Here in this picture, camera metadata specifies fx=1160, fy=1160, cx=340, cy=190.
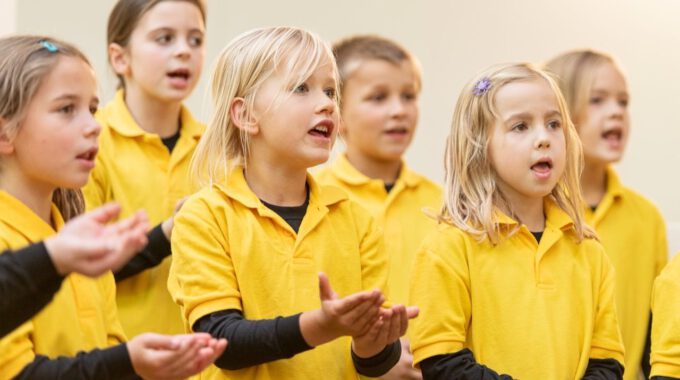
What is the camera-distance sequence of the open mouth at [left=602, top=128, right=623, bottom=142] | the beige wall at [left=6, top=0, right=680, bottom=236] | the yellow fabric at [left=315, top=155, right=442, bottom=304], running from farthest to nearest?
1. the beige wall at [left=6, top=0, right=680, bottom=236]
2. the open mouth at [left=602, top=128, right=623, bottom=142]
3. the yellow fabric at [left=315, top=155, right=442, bottom=304]

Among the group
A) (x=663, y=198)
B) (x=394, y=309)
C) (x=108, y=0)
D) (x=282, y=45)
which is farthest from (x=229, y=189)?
(x=663, y=198)

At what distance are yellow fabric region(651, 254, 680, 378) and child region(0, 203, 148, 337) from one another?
137 centimetres

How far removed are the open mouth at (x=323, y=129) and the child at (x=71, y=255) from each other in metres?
0.89

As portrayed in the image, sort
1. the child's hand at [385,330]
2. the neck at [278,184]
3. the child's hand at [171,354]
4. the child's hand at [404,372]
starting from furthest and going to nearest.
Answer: the child's hand at [404,372], the neck at [278,184], the child's hand at [385,330], the child's hand at [171,354]

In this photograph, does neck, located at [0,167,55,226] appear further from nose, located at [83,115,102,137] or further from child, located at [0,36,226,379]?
nose, located at [83,115,102,137]

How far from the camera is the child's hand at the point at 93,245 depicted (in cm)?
169

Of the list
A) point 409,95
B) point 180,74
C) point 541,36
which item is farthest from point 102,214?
point 541,36

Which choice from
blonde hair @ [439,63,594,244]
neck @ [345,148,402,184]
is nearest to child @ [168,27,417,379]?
blonde hair @ [439,63,594,244]

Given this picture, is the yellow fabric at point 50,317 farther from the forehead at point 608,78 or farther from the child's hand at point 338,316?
the forehead at point 608,78

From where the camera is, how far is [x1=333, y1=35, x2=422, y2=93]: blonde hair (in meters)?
3.68

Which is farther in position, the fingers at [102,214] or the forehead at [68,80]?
the forehead at [68,80]

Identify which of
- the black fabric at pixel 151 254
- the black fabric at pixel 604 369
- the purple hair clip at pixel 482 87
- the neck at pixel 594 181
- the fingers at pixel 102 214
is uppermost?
the purple hair clip at pixel 482 87

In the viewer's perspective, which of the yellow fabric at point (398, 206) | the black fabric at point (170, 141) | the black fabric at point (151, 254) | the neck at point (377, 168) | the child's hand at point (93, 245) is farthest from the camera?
the neck at point (377, 168)

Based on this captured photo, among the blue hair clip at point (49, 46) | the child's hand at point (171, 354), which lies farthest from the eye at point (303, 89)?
the child's hand at point (171, 354)
